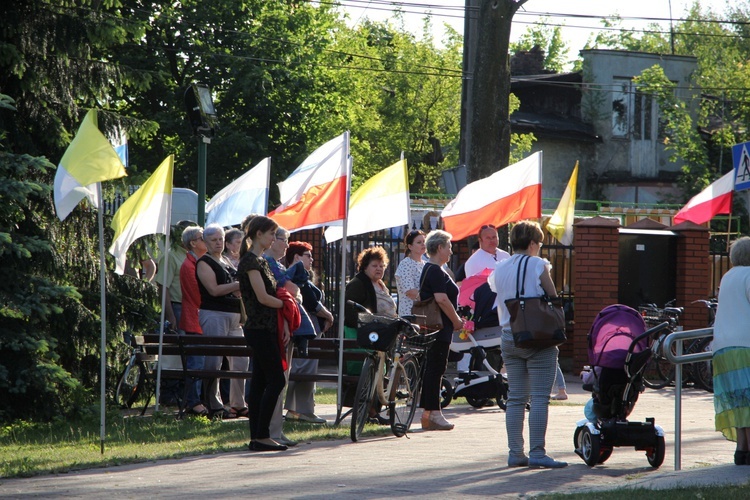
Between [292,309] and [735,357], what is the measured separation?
134 inches

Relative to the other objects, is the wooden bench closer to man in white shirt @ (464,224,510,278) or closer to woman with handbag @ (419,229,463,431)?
woman with handbag @ (419,229,463,431)

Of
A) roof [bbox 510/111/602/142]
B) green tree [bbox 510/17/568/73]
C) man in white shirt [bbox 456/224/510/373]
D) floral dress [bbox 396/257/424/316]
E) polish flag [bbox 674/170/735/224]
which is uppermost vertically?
green tree [bbox 510/17/568/73]

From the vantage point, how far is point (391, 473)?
7.84 metres

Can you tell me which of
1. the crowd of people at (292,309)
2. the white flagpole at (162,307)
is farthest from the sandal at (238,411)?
the white flagpole at (162,307)

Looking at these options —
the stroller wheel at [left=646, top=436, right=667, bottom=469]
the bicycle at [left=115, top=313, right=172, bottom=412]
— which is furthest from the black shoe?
the bicycle at [left=115, top=313, right=172, bottom=412]

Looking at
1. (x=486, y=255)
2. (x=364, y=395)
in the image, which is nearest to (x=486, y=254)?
(x=486, y=255)

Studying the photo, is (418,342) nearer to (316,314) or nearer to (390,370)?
(390,370)

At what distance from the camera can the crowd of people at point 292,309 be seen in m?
8.50

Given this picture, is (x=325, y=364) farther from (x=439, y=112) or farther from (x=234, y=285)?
(x=439, y=112)

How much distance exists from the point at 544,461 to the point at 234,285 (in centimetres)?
418

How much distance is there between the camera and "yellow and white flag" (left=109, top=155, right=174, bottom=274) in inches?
405

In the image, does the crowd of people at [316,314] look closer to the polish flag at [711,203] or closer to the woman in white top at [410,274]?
the woman in white top at [410,274]

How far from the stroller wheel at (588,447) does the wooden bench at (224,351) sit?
2986 millimetres

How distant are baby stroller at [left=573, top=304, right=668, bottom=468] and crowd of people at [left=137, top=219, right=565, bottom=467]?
320mm
